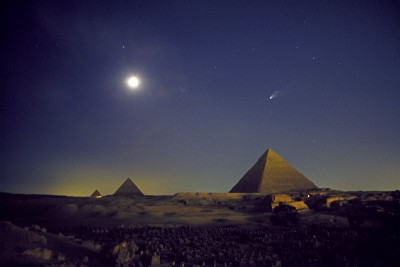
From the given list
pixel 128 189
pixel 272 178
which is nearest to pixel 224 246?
pixel 272 178

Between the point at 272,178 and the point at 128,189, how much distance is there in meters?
33.4

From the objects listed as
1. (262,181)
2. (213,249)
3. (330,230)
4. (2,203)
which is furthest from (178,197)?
(213,249)

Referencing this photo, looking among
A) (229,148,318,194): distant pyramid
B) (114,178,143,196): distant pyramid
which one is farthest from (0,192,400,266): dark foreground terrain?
(114,178,143,196): distant pyramid

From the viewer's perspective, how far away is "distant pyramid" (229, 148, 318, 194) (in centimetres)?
5908

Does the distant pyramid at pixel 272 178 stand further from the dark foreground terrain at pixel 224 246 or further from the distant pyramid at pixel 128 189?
the dark foreground terrain at pixel 224 246

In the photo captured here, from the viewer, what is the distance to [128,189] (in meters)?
72.5

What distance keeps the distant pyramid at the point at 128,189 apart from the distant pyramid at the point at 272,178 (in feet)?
73.8

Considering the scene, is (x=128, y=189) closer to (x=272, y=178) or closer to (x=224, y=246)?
(x=272, y=178)

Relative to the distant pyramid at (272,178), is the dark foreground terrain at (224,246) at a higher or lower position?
lower

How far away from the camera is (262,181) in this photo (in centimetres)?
5962

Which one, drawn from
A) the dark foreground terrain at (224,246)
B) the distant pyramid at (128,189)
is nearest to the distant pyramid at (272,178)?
the distant pyramid at (128,189)

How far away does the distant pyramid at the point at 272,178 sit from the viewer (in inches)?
2326

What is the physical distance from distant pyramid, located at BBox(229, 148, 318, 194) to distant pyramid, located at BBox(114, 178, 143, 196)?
22.5m

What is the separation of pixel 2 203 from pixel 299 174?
5416 centimetres
